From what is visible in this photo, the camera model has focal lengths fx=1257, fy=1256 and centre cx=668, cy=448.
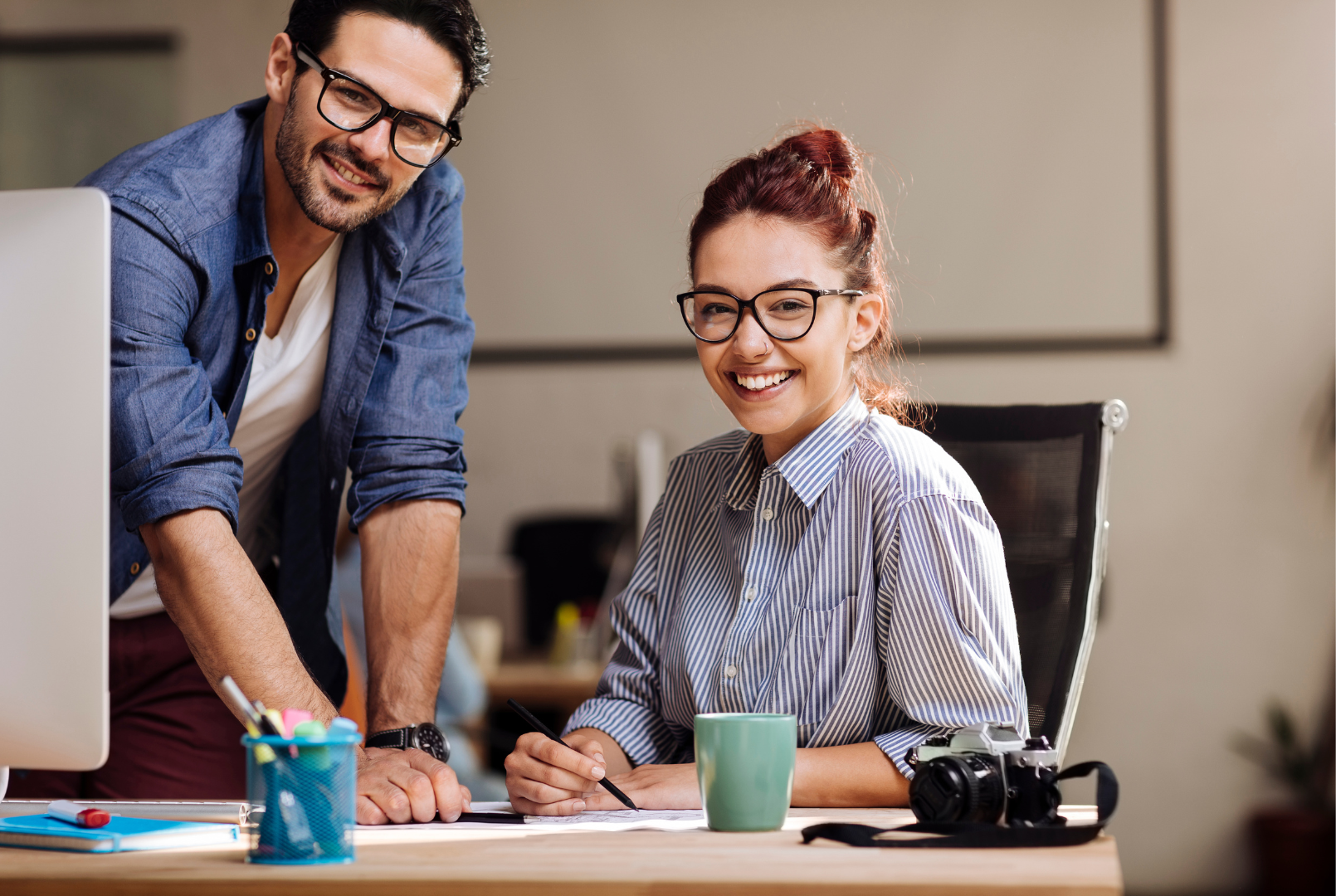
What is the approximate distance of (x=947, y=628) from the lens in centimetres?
112

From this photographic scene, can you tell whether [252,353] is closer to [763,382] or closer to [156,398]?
[156,398]

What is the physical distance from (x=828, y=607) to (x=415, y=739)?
490 millimetres

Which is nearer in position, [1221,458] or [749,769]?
[749,769]

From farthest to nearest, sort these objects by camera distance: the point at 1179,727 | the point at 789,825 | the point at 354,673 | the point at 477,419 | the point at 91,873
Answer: the point at 477,419, the point at 1179,727, the point at 354,673, the point at 789,825, the point at 91,873

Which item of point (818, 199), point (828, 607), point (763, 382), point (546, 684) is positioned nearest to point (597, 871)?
point (828, 607)

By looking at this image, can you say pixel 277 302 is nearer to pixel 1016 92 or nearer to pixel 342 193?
pixel 342 193

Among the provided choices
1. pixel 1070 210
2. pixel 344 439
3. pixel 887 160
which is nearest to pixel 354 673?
pixel 344 439

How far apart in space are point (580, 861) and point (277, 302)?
99 centimetres

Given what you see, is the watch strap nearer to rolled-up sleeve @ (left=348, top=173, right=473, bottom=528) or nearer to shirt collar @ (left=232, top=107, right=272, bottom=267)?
rolled-up sleeve @ (left=348, top=173, right=473, bottom=528)

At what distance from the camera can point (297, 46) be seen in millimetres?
1412

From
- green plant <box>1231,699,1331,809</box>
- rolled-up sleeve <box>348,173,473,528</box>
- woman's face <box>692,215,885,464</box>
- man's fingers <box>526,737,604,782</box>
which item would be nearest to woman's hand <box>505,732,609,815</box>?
man's fingers <box>526,737,604,782</box>

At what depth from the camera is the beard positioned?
1393mm

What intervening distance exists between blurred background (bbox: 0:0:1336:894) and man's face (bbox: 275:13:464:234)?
2598 millimetres

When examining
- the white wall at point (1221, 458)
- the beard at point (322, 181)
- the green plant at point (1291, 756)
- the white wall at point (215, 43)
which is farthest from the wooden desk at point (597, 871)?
the white wall at point (215, 43)
